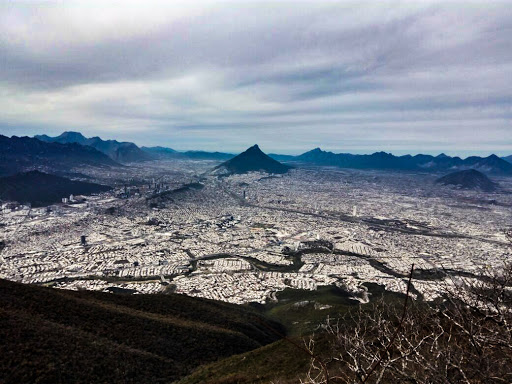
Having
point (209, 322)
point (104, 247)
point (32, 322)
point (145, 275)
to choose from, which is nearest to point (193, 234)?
point (104, 247)

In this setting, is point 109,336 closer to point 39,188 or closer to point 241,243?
point 241,243

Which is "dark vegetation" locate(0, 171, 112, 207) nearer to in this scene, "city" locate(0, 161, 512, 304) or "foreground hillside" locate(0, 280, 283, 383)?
"city" locate(0, 161, 512, 304)

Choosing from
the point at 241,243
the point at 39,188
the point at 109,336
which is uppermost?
the point at 39,188

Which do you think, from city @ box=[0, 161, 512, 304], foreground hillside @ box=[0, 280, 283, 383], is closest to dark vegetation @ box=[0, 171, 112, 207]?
city @ box=[0, 161, 512, 304]

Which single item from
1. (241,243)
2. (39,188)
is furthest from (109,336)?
(39,188)

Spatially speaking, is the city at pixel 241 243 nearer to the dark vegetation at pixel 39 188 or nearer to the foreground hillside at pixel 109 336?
the dark vegetation at pixel 39 188

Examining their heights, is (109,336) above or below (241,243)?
above
